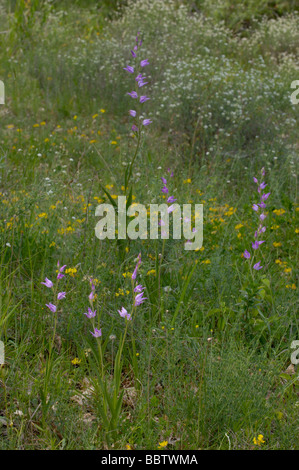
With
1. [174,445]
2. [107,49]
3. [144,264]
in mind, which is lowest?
[174,445]

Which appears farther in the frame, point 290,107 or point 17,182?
point 290,107

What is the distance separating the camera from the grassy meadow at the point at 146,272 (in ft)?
6.51

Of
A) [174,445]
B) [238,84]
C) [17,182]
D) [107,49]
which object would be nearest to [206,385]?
[174,445]

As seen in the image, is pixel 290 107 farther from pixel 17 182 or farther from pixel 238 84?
pixel 17 182

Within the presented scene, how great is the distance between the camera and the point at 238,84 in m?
5.38

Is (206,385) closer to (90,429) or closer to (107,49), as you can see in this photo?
(90,429)

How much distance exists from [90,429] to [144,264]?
3.22ft

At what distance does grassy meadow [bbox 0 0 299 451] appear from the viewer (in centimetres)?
198

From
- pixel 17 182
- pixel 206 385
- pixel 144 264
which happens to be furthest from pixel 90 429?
pixel 17 182

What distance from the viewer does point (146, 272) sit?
2568mm
